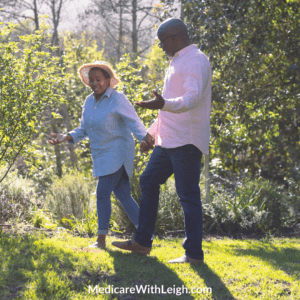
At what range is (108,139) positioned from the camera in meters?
3.71

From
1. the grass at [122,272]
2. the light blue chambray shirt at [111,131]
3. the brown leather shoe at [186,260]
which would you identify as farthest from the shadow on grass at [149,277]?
the light blue chambray shirt at [111,131]

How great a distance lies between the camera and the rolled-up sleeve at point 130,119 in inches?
138

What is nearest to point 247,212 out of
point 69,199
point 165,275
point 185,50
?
point 69,199

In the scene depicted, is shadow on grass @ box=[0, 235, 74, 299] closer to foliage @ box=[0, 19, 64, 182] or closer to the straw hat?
foliage @ box=[0, 19, 64, 182]

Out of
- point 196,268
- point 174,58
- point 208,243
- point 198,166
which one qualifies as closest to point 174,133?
point 198,166

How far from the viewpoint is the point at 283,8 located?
6.17 m

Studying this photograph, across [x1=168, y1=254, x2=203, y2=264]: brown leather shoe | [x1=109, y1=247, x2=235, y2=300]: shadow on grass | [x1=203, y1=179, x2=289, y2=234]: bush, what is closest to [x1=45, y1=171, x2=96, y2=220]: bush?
[x1=203, y1=179, x2=289, y2=234]: bush

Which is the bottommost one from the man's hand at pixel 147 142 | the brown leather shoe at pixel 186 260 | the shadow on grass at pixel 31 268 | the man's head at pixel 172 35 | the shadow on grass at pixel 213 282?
the shadow on grass at pixel 213 282

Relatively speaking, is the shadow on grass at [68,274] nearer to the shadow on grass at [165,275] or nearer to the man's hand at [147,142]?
the shadow on grass at [165,275]

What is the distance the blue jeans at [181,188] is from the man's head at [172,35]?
85 cm

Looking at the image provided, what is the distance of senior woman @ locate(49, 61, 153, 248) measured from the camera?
12.0 feet

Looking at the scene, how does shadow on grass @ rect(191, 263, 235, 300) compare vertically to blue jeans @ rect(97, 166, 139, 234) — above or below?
below

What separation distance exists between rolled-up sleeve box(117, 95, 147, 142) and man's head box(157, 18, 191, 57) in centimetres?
72

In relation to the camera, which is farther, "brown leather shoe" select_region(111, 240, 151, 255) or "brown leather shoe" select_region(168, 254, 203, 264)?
"brown leather shoe" select_region(111, 240, 151, 255)
